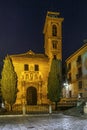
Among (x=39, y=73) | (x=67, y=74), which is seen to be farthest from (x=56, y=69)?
(x=67, y=74)

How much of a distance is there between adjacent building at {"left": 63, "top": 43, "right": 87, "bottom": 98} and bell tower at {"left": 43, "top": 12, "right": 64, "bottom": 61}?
459 centimetres

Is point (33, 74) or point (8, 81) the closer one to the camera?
point (8, 81)

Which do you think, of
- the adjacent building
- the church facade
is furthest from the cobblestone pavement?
the adjacent building

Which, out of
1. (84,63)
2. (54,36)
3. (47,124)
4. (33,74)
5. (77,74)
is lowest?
(47,124)

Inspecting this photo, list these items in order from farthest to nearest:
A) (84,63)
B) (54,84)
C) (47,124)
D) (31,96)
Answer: (84,63), (31,96), (54,84), (47,124)

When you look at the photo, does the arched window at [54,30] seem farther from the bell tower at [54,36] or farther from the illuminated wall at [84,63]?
the illuminated wall at [84,63]

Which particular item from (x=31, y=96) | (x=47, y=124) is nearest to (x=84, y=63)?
(x=31, y=96)

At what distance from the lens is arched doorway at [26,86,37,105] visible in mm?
46125

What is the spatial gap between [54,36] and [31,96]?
11847 millimetres

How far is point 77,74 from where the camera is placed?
53000mm

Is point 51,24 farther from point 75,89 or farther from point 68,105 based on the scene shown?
point 68,105

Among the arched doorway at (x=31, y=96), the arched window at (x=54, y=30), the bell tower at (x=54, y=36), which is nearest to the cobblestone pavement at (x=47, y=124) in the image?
the arched doorway at (x=31, y=96)

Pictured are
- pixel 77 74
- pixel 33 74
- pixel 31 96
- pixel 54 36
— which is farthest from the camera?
pixel 77 74

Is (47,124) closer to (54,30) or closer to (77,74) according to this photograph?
A: (54,30)
